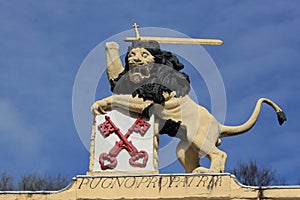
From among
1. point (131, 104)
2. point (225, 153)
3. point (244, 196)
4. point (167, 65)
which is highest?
point (167, 65)

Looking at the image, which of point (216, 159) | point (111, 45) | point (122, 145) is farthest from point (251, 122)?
point (111, 45)

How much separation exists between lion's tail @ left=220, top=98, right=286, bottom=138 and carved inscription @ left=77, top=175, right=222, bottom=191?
87.4 inches

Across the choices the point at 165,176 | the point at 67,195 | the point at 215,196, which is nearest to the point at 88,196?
the point at 67,195

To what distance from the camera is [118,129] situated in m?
17.9

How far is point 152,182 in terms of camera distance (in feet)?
54.9

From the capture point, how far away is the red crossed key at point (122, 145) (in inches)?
687

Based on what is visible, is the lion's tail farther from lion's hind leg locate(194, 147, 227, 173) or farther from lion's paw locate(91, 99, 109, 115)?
lion's paw locate(91, 99, 109, 115)

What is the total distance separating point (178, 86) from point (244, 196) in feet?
12.2

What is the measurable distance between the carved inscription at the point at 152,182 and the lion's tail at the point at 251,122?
7.28 feet

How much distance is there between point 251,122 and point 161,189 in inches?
142

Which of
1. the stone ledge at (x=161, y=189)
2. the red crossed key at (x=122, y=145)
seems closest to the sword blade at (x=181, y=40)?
the red crossed key at (x=122, y=145)

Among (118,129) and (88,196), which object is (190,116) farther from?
(88,196)

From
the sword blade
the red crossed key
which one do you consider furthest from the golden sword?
the red crossed key

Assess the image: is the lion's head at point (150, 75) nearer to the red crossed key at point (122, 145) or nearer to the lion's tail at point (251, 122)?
the red crossed key at point (122, 145)
